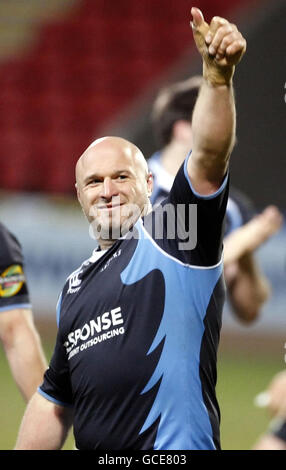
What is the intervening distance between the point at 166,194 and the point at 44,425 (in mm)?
2038

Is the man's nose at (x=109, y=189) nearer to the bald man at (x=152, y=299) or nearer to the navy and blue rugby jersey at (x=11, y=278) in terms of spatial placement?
the bald man at (x=152, y=299)

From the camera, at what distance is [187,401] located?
2.86 meters

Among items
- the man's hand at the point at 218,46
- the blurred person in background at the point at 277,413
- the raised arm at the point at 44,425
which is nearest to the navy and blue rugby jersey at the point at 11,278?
the raised arm at the point at 44,425

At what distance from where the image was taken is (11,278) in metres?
4.15

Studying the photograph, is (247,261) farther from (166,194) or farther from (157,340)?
(157,340)

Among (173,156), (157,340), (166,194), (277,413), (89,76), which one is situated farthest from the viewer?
(89,76)

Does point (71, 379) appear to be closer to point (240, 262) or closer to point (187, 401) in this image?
point (187, 401)

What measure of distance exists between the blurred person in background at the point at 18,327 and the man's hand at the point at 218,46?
176 cm

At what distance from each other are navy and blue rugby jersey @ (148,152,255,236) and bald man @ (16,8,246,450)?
6.48ft

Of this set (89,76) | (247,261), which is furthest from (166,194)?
(89,76)

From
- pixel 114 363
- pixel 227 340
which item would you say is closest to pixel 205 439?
pixel 114 363

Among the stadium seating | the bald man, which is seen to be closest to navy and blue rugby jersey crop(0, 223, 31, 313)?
the bald man

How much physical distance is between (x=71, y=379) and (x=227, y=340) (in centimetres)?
635

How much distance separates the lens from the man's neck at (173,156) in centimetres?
524
